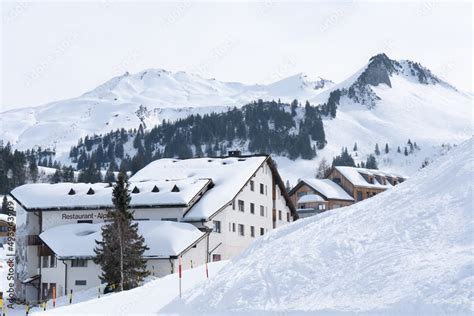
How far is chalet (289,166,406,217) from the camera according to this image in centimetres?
10888

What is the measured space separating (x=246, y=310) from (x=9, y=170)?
172284 mm

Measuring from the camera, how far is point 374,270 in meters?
18.5

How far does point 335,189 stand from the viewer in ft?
375

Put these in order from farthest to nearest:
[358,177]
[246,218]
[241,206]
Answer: [358,177]
[246,218]
[241,206]

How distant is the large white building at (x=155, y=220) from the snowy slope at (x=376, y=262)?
23.0 metres

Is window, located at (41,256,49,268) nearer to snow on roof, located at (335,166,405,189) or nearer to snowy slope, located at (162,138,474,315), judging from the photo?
snowy slope, located at (162,138,474,315)

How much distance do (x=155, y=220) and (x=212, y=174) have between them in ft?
29.2

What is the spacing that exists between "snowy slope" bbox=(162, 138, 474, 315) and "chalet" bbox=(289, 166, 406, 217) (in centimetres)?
8244

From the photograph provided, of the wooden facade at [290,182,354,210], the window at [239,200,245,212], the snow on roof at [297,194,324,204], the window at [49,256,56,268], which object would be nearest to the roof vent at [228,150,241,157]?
the window at [239,200,245,212]

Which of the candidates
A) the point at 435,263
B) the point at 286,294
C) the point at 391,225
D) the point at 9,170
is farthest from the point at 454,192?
the point at 9,170

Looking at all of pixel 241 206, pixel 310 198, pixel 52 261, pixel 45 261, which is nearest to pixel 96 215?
pixel 52 261

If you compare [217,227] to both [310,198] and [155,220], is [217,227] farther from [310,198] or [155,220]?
[310,198]

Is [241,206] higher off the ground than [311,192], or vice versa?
[311,192]

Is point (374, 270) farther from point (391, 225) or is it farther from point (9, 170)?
point (9, 170)
